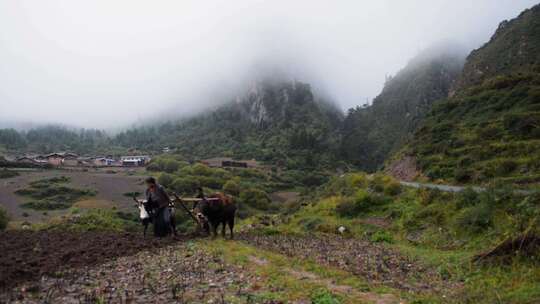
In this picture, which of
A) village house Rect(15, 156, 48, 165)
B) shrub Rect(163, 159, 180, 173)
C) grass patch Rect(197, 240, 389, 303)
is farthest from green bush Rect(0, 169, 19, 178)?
grass patch Rect(197, 240, 389, 303)

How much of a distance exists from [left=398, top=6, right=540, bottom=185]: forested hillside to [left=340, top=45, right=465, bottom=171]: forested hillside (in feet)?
231

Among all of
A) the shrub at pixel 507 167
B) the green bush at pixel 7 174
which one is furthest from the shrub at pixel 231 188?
the shrub at pixel 507 167

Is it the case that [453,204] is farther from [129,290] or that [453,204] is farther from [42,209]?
[42,209]

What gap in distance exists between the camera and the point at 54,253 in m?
13.9

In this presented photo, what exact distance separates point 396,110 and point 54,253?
16374 centimetres

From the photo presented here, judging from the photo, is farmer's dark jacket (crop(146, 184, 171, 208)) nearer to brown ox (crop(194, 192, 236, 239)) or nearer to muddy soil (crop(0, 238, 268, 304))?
brown ox (crop(194, 192, 236, 239))

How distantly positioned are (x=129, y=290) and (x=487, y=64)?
85.9 metres

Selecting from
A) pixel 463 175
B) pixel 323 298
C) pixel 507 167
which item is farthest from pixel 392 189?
pixel 323 298

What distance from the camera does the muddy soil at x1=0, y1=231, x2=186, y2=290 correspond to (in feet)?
34.4

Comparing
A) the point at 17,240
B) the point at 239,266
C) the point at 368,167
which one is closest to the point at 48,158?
the point at 368,167

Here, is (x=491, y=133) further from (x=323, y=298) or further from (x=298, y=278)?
(x=323, y=298)

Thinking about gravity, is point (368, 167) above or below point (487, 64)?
below

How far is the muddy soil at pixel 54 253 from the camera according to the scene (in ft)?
34.4

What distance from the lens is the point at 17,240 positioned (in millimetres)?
18312
